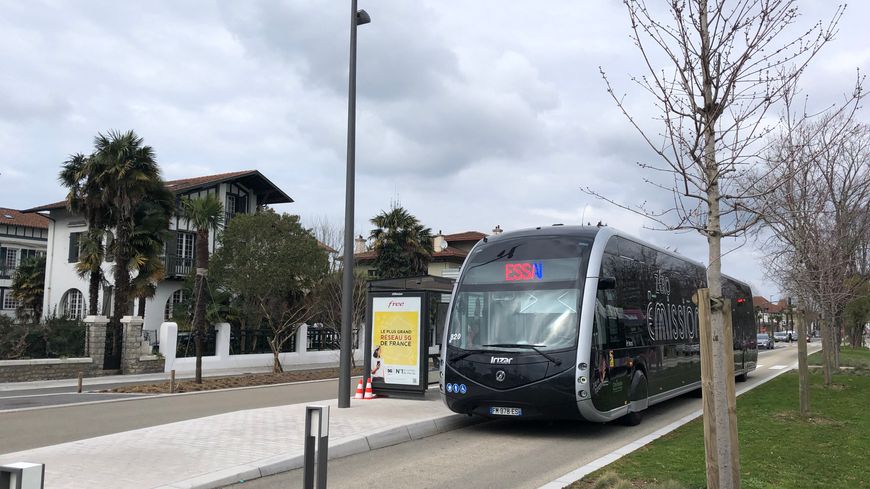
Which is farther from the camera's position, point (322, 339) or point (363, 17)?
point (322, 339)

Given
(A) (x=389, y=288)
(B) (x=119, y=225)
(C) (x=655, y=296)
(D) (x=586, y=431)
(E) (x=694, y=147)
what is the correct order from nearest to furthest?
(E) (x=694, y=147)
(D) (x=586, y=431)
(C) (x=655, y=296)
(A) (x=389, y=288)
(B) (x=119, y=225)

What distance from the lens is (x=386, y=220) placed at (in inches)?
1682

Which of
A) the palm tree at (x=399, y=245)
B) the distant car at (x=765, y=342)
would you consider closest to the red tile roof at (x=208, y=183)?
the palm tree at (x=399, y=245)

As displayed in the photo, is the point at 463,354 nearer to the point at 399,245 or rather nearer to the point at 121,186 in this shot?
the point at 121,186

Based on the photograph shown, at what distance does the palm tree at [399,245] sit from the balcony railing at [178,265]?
431 inches

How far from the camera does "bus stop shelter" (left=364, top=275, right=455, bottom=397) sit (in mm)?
14820

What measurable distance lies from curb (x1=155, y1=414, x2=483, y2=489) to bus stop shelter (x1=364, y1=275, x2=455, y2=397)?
2585 mm

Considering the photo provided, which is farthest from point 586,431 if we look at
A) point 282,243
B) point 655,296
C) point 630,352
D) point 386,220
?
point 386,220

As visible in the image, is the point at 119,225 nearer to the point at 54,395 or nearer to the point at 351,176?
the point at 54,395

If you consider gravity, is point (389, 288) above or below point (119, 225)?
below

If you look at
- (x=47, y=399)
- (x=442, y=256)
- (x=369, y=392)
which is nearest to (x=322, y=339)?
(x=47, y=399)

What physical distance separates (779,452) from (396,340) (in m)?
8.31

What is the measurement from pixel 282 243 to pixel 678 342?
757 inches

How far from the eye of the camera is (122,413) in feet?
46.9
